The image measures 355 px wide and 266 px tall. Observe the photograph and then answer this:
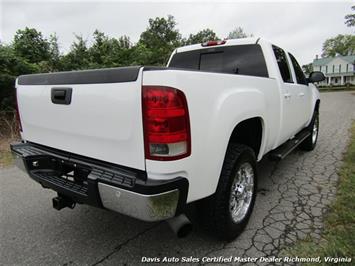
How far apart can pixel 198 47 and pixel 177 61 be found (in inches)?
18.0

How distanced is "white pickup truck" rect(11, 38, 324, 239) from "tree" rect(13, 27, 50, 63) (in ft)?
29.2

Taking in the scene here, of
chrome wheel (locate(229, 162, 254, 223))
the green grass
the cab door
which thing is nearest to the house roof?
the cab door

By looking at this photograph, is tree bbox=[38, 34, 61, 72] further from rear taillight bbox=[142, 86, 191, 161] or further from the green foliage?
rear taillight bbox=[142, 86, 191, 161]

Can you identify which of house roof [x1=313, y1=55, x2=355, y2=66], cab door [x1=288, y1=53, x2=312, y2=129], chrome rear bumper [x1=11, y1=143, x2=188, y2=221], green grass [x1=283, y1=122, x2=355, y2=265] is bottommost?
green grass [x1=283, y1=122, x2=355, y2=265]

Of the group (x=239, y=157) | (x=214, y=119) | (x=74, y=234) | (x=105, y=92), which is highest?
(x=105, y=92)

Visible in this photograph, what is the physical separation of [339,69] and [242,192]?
66.1m

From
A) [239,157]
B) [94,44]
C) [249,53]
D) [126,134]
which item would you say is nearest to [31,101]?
[126,134]

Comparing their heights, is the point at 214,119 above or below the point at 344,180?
above

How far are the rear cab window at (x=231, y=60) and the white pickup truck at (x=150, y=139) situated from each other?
64cm

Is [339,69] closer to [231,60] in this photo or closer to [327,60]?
[327,60]

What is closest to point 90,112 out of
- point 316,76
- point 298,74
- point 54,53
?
point 298,74

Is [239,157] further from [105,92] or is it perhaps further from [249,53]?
[249,53]

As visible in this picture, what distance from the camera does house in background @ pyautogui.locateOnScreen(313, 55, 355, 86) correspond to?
55906 millimetres

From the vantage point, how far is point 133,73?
1.76 m
